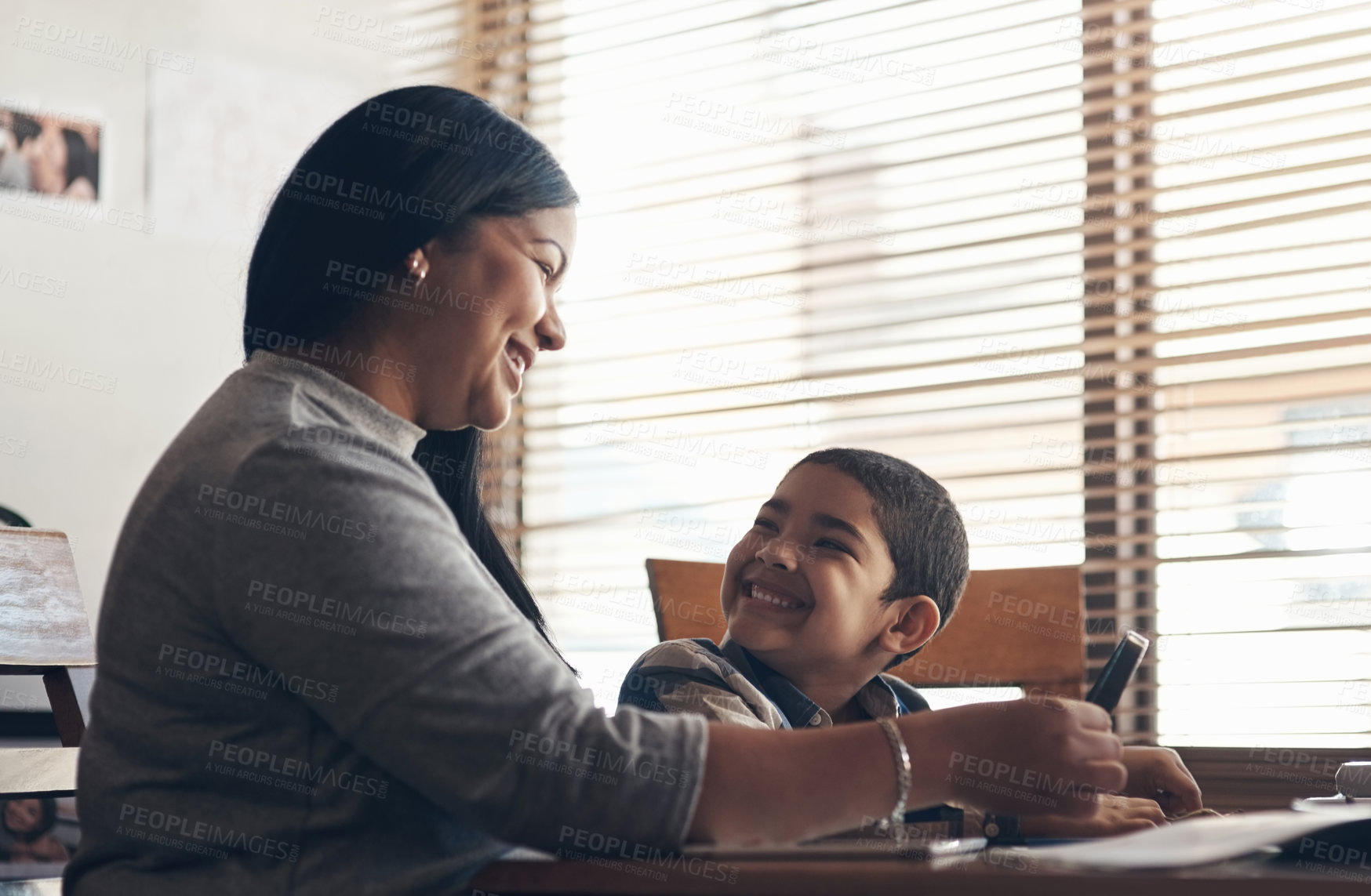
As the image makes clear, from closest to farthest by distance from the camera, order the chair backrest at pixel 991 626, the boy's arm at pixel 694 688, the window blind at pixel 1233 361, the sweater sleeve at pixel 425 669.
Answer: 1. the sweater sleeve at pixel 425 669
2. the boy's arm at pixel 694 688
3. the chair backrest at pixel 991 626
4. the window blind at pixel 1233 361

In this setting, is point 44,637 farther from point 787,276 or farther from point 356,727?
point 787,276

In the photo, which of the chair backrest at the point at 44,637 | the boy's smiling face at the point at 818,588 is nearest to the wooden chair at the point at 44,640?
the chair backrest at the point at 44,637

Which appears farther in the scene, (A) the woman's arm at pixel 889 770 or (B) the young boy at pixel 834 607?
(B) the young boy at pixel 834 607

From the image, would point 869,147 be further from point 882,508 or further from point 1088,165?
point 882,508

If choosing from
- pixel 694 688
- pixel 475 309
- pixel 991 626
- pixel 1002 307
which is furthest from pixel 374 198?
pixel 1002 307

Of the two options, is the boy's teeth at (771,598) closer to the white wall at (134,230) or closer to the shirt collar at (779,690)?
the shirt collar at (779,690)

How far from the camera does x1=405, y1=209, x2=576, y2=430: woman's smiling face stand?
1.06 m

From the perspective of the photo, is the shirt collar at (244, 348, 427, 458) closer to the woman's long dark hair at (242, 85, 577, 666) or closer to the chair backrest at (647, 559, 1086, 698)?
the woman's long dark hair at (242, 85, 577, 666)

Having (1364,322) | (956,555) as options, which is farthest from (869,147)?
(956,555)

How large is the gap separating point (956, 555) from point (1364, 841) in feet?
3.14

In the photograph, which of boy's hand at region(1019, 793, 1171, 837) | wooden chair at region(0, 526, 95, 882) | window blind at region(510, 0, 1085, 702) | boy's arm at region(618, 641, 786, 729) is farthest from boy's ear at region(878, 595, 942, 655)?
wooden chair at region(0, 526, 95, 882)

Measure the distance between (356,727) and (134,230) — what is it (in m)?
2.42

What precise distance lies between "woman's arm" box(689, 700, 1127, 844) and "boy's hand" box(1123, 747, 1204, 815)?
604 millimetres

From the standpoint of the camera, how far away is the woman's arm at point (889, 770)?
75 centimetres
